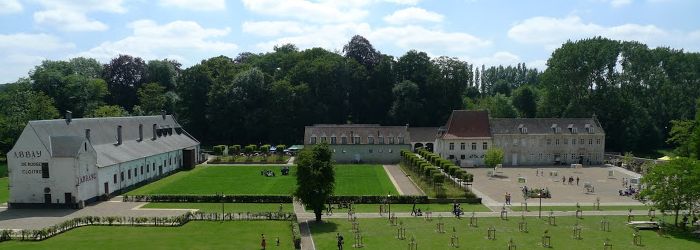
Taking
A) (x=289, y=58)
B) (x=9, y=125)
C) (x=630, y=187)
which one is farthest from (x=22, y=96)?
(x=630, y=187)

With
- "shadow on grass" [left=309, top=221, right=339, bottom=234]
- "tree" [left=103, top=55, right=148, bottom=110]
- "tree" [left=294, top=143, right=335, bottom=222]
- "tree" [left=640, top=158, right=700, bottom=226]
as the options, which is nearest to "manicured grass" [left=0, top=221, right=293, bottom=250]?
"shadow on grass" [left=309, top=221, right=339, bottom=234]

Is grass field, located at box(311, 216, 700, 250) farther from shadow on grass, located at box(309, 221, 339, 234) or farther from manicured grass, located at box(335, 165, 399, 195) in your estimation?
manicured grass, located at box(335, 165, 399, 195)

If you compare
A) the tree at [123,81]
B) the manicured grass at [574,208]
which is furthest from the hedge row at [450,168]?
the tree at [123,81]

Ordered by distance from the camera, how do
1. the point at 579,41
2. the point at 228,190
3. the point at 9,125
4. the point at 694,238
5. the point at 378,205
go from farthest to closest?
the point at 579,41 → the point at 9,125 → the point at 228,190 → the point at 378,205 → the point at 694,238

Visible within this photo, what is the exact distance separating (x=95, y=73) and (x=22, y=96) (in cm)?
3220

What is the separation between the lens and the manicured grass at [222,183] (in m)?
52.2

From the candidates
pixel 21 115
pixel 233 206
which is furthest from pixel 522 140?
pixel 21 115

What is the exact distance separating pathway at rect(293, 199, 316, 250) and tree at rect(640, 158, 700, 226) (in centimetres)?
2392

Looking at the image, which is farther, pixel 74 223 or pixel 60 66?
pixel 60 66

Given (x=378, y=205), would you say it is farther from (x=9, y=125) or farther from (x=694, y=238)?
(x=9, y=125)

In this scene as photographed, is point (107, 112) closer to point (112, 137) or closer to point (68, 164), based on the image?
point (112, 137)

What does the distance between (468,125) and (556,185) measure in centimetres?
2019

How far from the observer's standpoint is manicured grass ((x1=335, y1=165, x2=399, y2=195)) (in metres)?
52.2

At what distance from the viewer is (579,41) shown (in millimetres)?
89875
